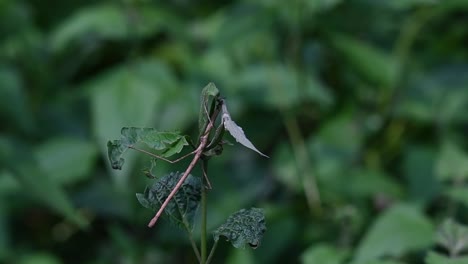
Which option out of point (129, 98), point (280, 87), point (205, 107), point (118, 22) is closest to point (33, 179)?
point (129, 98)

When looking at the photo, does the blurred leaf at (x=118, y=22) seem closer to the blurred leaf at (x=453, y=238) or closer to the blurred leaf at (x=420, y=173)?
the blurred leaf at (x=420, y=173)

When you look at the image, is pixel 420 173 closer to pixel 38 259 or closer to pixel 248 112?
pixel 248 112

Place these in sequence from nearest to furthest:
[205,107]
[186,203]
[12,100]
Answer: [205,107] → [186,203] → [12,100]

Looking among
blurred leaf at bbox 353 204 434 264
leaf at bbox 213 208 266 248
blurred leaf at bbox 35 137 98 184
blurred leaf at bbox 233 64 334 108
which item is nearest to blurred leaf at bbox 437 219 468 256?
blurred leaf at bbox 353 204 434 264

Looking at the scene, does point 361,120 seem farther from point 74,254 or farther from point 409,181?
point 74,254

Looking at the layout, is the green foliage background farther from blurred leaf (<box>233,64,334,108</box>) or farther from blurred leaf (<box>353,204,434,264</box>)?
blurred leaf (<box>353,204,434,264</box>)

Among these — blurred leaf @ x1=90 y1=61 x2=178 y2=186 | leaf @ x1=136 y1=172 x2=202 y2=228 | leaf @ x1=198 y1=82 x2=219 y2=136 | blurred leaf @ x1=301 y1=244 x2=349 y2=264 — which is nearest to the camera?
leaf @ x1=198 y1=82 x2=219 y2=136

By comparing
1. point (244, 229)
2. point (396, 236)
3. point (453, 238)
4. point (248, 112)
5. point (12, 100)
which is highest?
point (248, 112)
